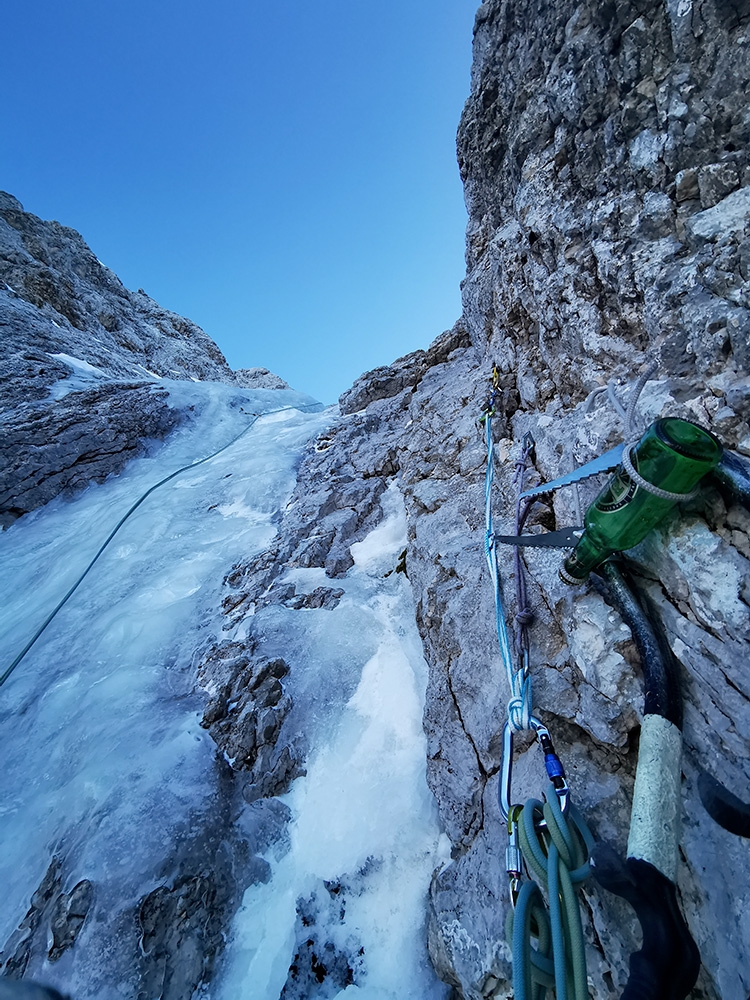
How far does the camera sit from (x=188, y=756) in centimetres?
317

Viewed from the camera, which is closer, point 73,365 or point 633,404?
point 633,404

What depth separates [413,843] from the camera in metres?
2.48

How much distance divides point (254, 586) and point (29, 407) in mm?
9137

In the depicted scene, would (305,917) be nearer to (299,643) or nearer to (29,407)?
(299,643)

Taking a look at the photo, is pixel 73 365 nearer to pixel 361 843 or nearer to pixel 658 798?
pixel 361 843

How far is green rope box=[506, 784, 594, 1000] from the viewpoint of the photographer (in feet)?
3.78

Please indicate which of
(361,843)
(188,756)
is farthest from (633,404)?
(188,756)

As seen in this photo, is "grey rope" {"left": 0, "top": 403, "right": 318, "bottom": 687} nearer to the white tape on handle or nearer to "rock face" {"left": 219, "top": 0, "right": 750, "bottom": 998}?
"rock face" {"left": 219, "top": 0, "right": 750, "bottom": 998}

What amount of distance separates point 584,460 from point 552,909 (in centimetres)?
224

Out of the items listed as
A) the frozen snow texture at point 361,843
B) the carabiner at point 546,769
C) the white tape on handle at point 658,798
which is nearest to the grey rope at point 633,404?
the white tape on handle at point 658,798

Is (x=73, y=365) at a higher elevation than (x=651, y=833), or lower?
higher

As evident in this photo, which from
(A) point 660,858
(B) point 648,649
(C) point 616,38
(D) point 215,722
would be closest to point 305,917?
(D) point 215,722

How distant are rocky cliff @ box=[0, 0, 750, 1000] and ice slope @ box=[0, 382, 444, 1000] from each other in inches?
8.9

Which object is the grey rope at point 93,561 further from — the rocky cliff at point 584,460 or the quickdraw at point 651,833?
the quickdraw at point 651,833
